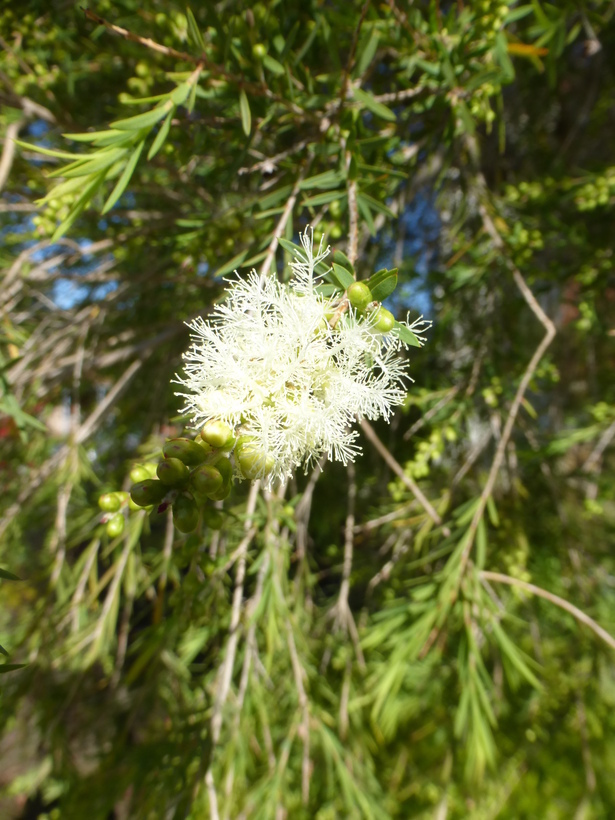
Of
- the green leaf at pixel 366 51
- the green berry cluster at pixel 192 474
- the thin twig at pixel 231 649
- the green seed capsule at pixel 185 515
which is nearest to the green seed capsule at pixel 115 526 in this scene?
the green berry cluster at pixel 192 474

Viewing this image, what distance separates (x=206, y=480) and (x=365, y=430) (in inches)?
26.5

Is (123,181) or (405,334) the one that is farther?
(123,181)

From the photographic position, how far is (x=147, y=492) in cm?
57

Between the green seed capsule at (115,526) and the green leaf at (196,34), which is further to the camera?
the green leaf at (196,34)

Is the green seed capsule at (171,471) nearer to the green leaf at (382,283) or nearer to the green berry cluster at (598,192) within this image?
the green leaf at (382,283)

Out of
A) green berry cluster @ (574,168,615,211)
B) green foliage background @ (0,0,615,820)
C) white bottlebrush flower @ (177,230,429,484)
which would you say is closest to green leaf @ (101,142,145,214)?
green foliage background @ (0,0,615,820)

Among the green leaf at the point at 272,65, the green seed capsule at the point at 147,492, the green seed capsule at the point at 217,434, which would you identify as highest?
the green leaf at the point at 272,65

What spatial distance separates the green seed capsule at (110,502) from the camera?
2.13 ft

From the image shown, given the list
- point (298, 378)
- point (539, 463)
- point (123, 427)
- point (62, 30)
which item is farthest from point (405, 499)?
point (62, 30)

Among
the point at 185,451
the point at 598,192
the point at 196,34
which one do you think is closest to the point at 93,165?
the point at 196,34

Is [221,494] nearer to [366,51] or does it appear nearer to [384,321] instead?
[384,321]

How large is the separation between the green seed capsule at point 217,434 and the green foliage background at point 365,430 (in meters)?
0.31

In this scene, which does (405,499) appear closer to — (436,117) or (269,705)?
(269,705)

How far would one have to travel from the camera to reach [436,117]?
1.21m
